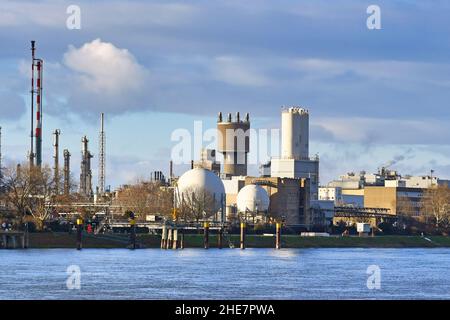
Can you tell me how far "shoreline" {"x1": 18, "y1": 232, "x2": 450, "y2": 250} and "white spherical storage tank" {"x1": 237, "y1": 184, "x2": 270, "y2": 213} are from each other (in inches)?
949

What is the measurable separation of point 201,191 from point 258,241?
105 feet

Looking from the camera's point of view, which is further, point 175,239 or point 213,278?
point 175,239

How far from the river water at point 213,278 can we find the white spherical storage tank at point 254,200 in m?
80.9

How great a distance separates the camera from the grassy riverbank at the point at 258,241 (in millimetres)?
135500

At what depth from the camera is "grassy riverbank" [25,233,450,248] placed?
5335 inches

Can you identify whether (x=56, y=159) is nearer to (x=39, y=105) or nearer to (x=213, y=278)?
(x=39, y=105)

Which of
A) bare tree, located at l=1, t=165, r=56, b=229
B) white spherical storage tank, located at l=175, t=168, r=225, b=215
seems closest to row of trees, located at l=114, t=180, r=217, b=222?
white spherical storage tank, located at l=175, t=168, r=225, b=215

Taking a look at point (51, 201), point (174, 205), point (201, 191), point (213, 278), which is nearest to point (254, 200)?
point (201, 191)

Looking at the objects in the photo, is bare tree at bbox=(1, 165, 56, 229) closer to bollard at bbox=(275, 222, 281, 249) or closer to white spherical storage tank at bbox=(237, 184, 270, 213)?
bollard at bbox=(275, 222, 281, 249)

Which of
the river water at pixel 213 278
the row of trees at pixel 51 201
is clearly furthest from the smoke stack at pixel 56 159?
the river water at pixel 213 278

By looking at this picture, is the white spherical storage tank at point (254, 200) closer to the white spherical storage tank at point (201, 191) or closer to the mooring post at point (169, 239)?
the white spherical storage tank at point (201, 191)

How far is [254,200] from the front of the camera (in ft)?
636
